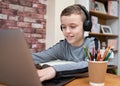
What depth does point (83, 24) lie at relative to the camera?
1.14 metres

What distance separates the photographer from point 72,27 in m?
1.07

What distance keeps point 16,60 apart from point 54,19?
169cm

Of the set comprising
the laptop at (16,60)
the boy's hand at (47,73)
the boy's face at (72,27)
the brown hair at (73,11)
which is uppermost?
the brown hair at (73,11)

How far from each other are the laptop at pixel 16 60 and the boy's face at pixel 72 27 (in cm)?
51

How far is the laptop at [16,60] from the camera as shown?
551mm

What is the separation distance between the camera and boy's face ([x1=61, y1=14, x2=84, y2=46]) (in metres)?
1.05

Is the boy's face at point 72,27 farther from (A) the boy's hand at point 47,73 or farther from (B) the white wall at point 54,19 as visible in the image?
(B) the white wall at point 54,19

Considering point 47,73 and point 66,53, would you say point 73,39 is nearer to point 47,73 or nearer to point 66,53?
point 66,53

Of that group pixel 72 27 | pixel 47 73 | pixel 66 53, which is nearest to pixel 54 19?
pixel 66 53

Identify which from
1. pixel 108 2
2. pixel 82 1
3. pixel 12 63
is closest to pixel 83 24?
pixel 12 63

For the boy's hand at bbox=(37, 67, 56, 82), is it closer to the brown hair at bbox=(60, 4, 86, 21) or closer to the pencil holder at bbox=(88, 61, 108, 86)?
the pencil holder at bbox=(88, 61, 108, 86)

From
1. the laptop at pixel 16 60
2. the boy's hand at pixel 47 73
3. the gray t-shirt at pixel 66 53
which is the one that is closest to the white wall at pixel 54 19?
the gray t-shirt at pixel 66 53

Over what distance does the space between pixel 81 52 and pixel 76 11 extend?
253mm

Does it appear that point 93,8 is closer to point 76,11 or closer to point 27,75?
point 76,11
